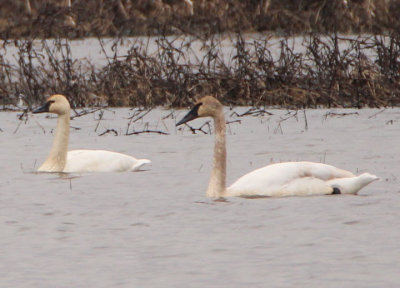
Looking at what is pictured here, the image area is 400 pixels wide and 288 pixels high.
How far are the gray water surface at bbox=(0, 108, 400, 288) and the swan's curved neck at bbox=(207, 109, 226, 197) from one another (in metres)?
0.09

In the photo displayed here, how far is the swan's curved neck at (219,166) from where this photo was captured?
7777 mm

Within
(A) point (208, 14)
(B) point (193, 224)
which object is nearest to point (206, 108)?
(B) point (193, 224)

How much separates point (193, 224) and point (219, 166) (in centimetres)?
110

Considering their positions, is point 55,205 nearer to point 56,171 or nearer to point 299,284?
point 56,171

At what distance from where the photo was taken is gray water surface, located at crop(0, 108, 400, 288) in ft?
17.5

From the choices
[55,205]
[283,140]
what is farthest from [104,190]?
[283,140]

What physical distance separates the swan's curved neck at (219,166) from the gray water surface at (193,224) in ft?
0.30

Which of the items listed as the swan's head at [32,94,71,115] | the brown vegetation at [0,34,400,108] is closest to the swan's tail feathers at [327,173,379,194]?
the swan's head at [32,94,71,115]

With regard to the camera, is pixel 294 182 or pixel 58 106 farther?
pixel 58 106

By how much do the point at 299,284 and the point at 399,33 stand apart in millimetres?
10080

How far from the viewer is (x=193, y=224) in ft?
22.5

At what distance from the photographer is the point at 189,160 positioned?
10.4 m

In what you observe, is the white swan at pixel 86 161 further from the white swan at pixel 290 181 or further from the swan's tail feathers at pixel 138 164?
the white swan at pixel 290 181

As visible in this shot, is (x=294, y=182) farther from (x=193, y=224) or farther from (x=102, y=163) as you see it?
(x=102, y=163)
